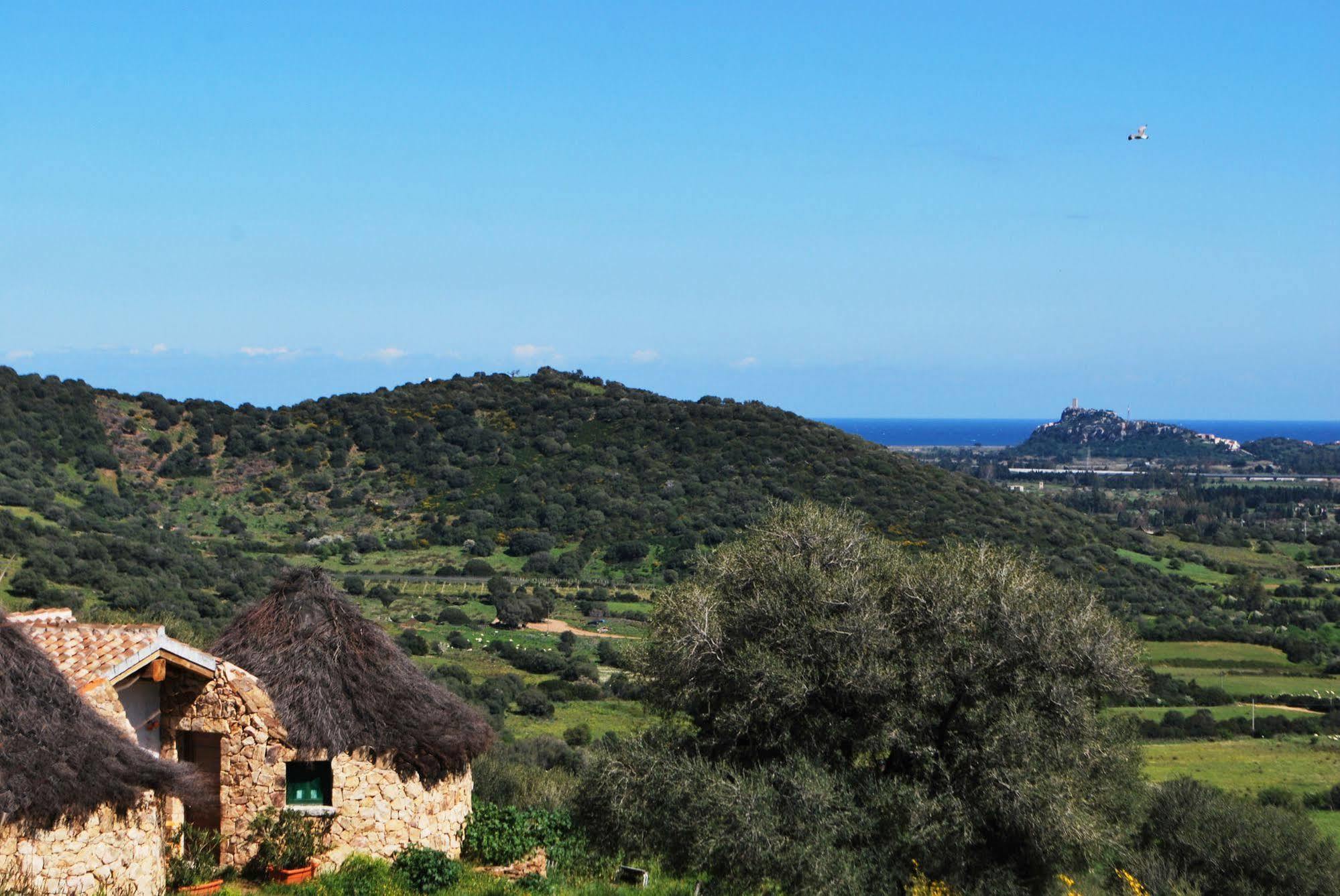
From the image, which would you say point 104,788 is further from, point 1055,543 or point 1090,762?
point 1055,543

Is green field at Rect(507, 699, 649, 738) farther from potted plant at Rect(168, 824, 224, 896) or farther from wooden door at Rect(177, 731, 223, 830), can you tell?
potted plant at Rect(168, 824, 224, 896)

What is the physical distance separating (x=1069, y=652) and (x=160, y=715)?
1033cm

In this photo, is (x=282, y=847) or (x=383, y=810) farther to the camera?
(x=383, y=810)

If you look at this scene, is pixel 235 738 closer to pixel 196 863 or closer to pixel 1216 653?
pixel 196 863

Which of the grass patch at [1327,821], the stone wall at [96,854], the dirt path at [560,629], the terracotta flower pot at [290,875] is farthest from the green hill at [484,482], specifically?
the stone wall at [96,854]

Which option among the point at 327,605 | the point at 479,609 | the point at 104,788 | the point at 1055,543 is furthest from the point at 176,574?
the point at 1055,543

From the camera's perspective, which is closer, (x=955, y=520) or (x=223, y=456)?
(x=955, y=520)

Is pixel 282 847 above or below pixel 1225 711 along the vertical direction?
above

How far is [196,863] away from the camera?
14.1m

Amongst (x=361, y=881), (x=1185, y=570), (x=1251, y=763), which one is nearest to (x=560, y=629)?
(x=1251, y=763)

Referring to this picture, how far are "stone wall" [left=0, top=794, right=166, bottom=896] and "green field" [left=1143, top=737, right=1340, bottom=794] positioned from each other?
3009 centimetres

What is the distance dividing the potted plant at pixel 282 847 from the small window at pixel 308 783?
450 mm

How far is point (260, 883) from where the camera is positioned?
14.5m

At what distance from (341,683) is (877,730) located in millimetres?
6466
